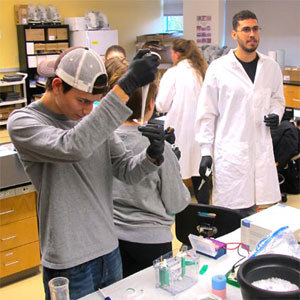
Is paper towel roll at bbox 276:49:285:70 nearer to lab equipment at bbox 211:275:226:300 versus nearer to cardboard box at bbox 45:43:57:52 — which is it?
cardboard box at bbox 45:43:57:52

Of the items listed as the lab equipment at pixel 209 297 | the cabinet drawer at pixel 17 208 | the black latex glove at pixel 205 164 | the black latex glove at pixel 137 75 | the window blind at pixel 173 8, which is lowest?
the cabinet drawer at pixel 17 208

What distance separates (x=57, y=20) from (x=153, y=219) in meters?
6.87

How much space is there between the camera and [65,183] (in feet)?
4.34

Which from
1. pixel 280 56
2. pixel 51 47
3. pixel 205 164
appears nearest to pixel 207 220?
pixel 205 164

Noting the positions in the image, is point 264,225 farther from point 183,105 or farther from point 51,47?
point 51,47

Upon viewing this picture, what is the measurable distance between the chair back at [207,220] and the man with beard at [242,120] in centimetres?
61

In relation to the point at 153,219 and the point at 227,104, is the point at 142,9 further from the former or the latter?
the point at 153,219

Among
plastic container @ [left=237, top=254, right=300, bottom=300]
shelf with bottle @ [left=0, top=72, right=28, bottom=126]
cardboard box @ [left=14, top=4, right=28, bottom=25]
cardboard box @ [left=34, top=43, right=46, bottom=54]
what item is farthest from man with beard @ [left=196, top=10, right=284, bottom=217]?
cardboard box @ [left=14, top=4, right=28, bottom=25]

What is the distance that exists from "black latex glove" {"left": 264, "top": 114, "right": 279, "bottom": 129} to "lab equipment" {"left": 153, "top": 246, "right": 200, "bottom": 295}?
1.27m

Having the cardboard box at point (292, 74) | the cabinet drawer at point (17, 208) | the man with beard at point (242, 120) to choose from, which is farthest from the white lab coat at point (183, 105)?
the cardboard box at point (292, 74)

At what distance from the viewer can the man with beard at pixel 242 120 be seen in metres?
2.53

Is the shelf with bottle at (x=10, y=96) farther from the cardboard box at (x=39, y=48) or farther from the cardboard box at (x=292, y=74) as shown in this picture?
the cardboard box at (x=292, y=74)

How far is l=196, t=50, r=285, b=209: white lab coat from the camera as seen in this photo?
253 centimetres

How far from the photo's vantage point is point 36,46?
7531mm
